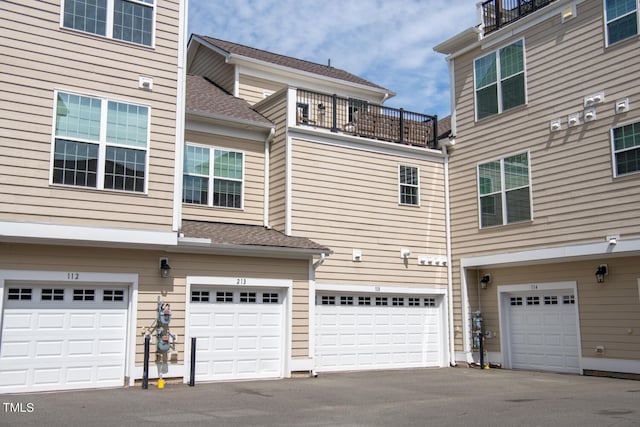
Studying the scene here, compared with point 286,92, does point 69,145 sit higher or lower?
lower

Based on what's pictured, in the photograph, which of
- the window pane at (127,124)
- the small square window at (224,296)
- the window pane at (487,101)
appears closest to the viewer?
the window pane at (127,124)

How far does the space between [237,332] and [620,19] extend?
10988mm

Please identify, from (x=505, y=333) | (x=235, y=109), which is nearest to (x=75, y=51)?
(x=235, y=109)

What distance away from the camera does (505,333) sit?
55.4 ft

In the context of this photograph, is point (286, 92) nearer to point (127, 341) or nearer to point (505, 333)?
point (127, 341)

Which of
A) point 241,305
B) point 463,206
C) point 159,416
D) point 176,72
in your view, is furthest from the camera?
point 463,206

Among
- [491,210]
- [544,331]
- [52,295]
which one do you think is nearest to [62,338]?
[52,295]

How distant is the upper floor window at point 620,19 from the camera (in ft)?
46.0

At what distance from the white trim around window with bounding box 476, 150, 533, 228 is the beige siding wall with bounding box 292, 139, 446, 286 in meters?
1.40

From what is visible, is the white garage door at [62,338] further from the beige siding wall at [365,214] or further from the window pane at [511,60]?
the window pane at [511,60]

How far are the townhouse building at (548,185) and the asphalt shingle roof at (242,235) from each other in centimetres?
501

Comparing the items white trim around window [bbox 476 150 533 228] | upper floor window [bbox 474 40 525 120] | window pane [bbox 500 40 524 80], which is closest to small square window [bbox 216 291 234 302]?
white trim around window [bbox 476 150 533 228]

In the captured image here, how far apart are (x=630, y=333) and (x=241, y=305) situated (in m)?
8.48

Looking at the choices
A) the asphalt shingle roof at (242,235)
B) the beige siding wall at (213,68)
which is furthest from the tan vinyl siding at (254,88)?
the asphalt shingle roof at (242,235)
